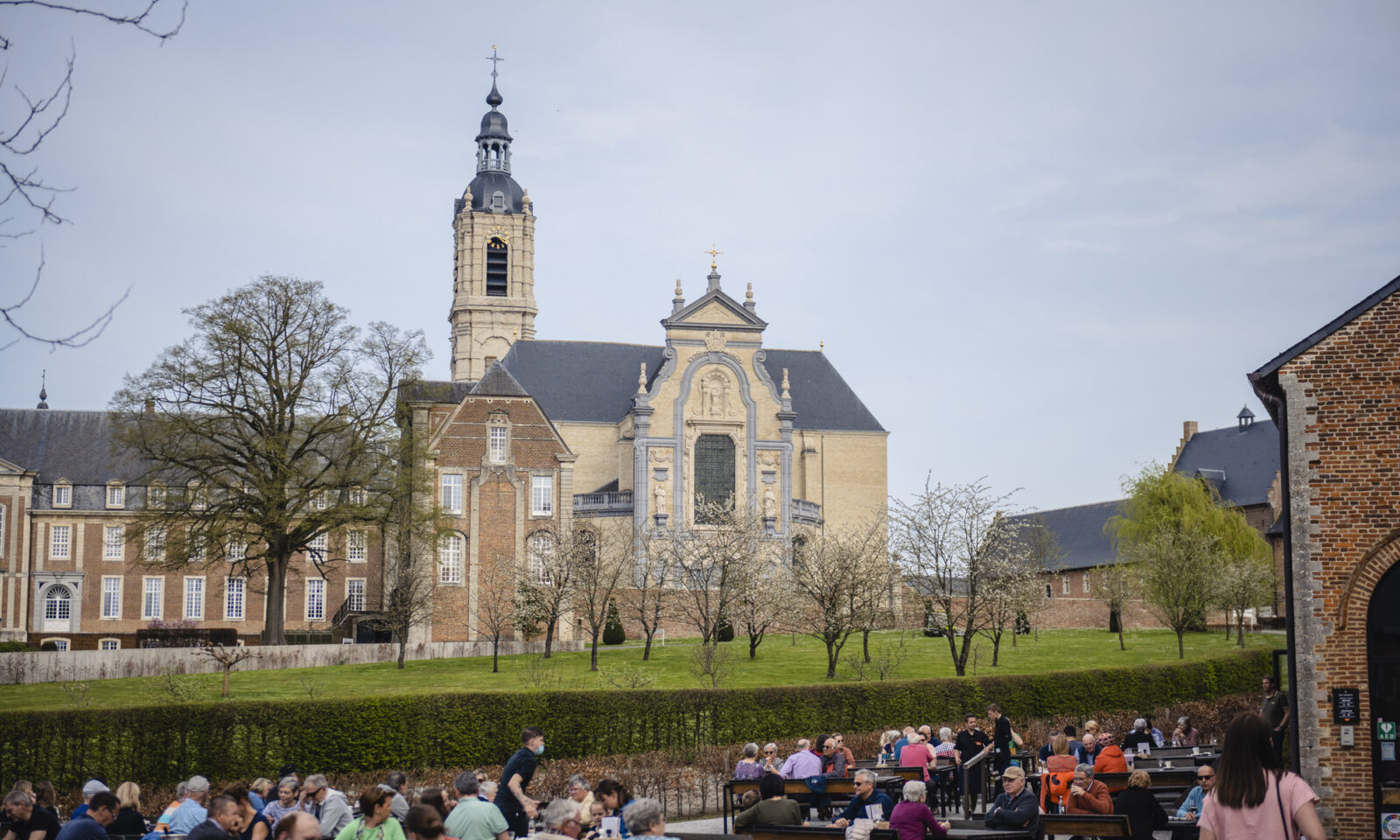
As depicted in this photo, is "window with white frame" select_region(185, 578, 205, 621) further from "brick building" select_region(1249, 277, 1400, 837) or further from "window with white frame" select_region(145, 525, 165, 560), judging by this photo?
"brick building" select_region(1249, 277, 1400, 837)

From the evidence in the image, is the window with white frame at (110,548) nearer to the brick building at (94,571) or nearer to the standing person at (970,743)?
the brick building at (94,571)

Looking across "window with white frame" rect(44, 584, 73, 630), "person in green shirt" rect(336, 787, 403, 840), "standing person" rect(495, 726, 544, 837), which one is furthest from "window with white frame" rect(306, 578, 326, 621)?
"person in green shirt" rect(336, 787, 403, 840)

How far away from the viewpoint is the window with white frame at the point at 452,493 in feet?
170

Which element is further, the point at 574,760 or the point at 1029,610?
the point at 1029,610

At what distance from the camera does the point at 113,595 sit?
61375mm

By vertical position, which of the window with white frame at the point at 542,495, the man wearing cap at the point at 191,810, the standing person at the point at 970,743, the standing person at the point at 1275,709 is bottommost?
the standing person at the point at 970,743

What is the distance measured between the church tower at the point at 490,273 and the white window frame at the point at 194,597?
23475mm

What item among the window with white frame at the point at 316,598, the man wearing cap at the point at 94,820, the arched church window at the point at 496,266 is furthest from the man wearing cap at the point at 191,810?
the arched church window at the point at 496,266

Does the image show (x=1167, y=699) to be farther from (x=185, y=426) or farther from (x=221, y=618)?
(x=221, y=618)

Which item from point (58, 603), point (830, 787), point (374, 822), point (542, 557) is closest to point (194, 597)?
point (58, 603)

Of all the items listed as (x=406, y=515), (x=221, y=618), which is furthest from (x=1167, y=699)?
(x=221, y=618)

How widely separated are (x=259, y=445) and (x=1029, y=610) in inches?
987

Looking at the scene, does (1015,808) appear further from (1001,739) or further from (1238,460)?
(1238,460)

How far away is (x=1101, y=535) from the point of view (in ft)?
226
